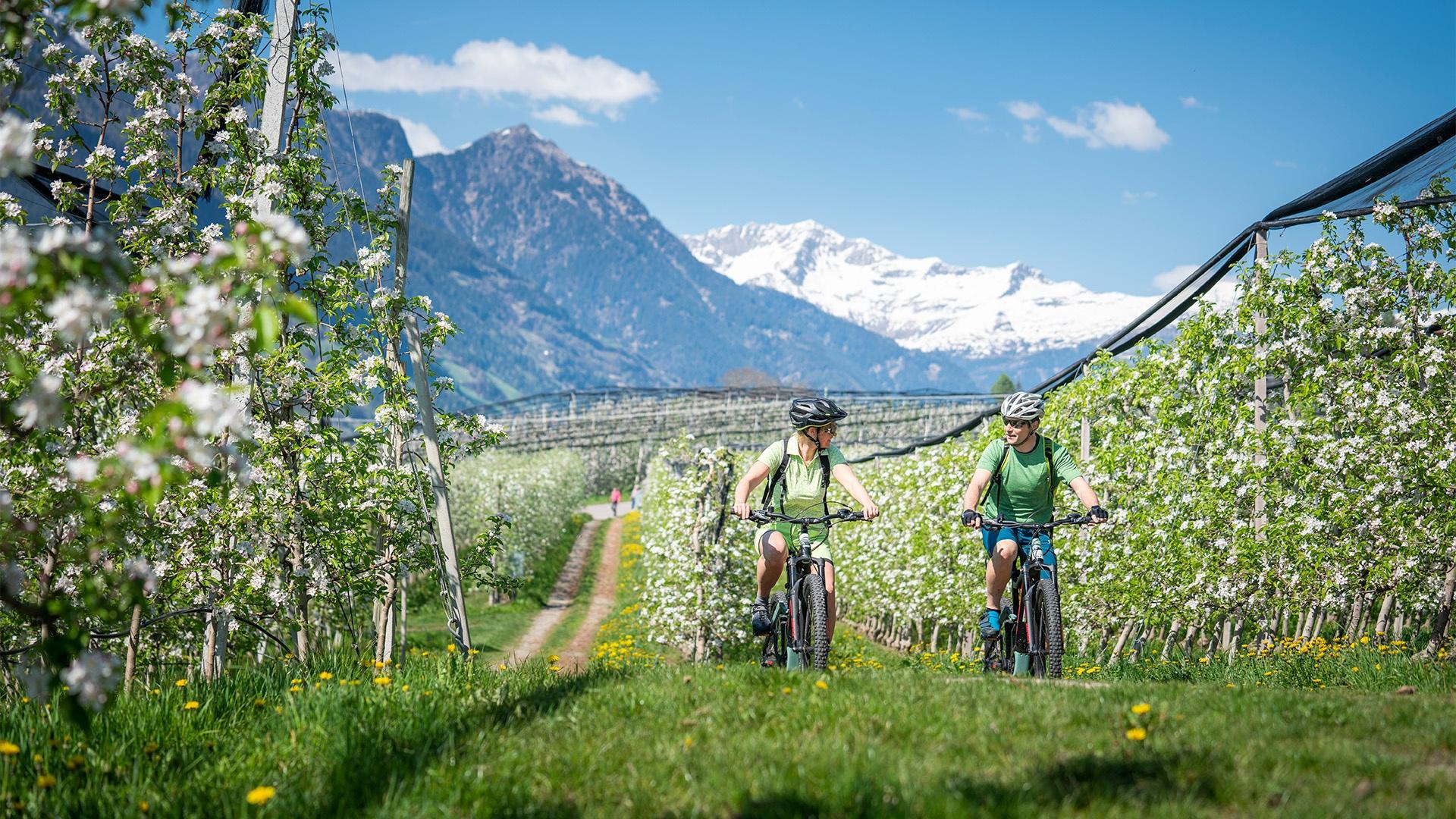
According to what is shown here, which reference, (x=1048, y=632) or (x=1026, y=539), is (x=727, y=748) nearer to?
(x=1048, y=632)

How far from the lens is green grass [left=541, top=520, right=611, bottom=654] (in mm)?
24419

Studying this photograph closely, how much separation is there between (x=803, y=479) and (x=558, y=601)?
27.0m

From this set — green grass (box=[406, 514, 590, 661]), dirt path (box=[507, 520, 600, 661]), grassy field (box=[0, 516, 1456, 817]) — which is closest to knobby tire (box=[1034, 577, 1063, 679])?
grassy field (box=[0, 516, 1456, 817])

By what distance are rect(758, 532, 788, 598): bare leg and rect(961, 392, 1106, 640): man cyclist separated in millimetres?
1232

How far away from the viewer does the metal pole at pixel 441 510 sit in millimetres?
7582

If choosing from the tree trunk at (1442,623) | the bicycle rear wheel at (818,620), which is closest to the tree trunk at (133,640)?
the bicycle rear wheel at (818,620)

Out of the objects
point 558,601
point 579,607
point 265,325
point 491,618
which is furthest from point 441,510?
point 558,601

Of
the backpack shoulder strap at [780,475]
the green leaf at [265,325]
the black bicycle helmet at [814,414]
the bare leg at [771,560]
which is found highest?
the green leaf at [265,325]

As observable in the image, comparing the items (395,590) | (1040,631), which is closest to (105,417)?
(395,590)

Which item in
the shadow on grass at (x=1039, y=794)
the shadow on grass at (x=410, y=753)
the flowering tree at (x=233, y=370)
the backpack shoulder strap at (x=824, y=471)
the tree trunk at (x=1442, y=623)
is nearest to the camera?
the shadow on grass at (x=1039, y=794)

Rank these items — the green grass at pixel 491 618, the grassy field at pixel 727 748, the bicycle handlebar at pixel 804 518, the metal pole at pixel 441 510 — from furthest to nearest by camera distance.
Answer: the green grass at pixel 491 618 → the metal pole at pixel 441 510 → the bicycle handlebar at pixel 804 518 → the grassy field at pixel 727 748

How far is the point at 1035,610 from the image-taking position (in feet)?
21.1

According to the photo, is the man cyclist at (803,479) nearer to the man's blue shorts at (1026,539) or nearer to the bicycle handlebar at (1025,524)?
→ the bicycle handlebar at (1025,524)

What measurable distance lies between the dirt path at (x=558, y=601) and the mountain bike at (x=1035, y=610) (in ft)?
31.3
